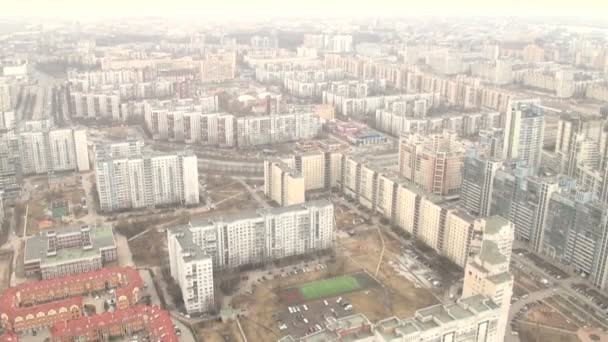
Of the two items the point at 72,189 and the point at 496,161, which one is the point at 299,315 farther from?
the point at 72,189

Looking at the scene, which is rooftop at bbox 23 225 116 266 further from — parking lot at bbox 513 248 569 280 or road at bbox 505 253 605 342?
parking lot at bbox 513 248 569 280

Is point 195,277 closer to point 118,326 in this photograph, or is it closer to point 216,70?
point 118,326

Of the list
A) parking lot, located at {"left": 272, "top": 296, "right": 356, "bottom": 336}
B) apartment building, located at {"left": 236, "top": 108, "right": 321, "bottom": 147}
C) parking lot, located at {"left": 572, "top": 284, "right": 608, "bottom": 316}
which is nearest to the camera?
parking lot, located at {"left": 272, "top": 296, "right": 356, "bottom": 336}

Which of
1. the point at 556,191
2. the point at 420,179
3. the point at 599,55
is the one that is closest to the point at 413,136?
the point at 420,179

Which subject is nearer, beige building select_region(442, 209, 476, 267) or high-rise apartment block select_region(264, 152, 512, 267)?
beige building select_region(442, 209, 476, 267)

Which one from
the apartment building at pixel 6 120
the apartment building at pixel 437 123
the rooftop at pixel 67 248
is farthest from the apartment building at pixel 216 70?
the rooftop at pixel 67 248

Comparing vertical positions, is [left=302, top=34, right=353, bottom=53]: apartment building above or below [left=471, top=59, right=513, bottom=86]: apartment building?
above

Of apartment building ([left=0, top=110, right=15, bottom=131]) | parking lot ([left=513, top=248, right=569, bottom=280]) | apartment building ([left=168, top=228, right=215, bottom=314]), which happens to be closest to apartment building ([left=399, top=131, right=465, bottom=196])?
parking lot ([left=513, top=248, right=569, bottom=280])

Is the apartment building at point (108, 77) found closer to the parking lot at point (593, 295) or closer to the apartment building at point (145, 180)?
the apartment building at point (145, 180)
